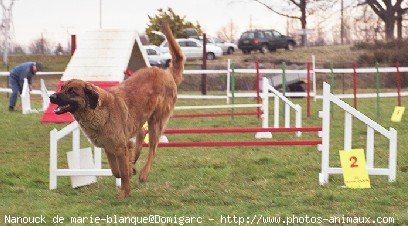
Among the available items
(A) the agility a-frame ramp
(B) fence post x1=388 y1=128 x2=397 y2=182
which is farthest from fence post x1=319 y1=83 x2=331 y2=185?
(A) the agility a-frame ramp

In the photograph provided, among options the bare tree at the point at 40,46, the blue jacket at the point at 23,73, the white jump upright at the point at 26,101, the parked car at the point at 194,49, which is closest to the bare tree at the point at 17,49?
the bare tree at the point at 40,46

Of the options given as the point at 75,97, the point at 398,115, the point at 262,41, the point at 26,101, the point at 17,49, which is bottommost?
the point at 398,115

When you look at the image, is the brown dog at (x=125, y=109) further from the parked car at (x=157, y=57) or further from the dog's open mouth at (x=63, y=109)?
the parked car at (x=157, y=57)

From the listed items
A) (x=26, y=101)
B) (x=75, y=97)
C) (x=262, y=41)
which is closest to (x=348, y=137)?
(x=75, y=97)

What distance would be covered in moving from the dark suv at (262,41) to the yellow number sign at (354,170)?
37.2 metres

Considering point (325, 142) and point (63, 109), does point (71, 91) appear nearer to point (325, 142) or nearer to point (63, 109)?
point (63, 109)

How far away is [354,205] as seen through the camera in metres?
6.92

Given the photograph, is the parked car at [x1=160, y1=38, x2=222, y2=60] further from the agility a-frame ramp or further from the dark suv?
the agility a-frame ramp

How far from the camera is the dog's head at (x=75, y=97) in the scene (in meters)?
6.80

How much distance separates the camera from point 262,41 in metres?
45.4

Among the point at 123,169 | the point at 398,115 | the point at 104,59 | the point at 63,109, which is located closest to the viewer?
the point at 63,109

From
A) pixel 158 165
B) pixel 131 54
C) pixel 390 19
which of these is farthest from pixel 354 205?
pixel 390 19

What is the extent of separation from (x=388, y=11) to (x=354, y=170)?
40.5 m

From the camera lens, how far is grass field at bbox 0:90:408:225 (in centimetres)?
674
